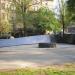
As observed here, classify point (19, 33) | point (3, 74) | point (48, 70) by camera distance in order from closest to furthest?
1. point (3, 74)
2. point (48, 70)
3. point (19, 33)

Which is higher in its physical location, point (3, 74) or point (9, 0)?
point (9, 0)

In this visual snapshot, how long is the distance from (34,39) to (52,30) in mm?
12635

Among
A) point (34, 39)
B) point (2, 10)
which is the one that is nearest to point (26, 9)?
point (2, 10)

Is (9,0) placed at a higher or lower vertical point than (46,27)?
higher

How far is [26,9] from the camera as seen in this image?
5294cm

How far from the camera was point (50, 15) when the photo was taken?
2109 inches

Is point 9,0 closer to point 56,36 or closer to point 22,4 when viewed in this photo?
point 22,4

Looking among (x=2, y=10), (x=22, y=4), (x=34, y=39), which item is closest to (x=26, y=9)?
(x=22, y=4)

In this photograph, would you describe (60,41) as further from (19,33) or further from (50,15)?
(19,33)

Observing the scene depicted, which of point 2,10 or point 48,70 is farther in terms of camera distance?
point 2,10

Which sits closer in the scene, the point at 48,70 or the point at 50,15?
the point at 48,70

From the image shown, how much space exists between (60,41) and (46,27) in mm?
8917

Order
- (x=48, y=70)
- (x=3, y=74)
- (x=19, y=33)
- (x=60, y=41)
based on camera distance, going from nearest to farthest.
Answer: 1. (x=3, y=74)
2. (x=48, y=70)
3. (x=60, y=41)
4. (x=19, y=33)

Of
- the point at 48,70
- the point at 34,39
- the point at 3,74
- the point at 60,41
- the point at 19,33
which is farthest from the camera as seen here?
the point at 19,33
